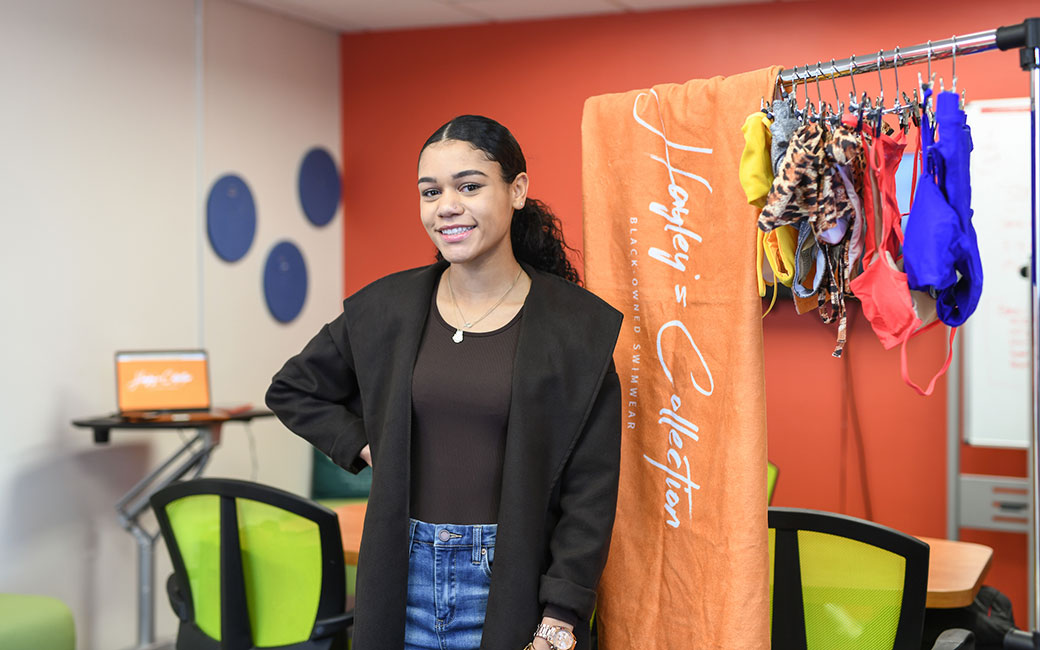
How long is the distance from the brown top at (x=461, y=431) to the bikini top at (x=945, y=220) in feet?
2.40

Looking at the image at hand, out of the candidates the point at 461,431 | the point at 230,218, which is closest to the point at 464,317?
the point at 461,431

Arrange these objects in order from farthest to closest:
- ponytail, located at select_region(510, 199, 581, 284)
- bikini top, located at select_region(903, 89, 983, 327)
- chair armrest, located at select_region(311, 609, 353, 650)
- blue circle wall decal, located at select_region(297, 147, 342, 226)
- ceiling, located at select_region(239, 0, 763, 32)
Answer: blue circle wall decal, located at select_region(297, 147, 342, 226), ceiling, located at select_region(239, 0, 763, 32), chair armrest, located at select_region(311, 609, 353, 650), ponytail, located at select_region(510, 199, 581, 284), bikini top, located at select_region(903, 89, 983, 327)

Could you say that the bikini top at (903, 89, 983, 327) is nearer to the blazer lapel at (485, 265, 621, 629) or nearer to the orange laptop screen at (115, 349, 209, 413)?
the blazer lapel at (485, 265, 621, 629)

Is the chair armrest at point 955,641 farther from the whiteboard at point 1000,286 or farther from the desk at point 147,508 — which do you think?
the desk at point 147,508

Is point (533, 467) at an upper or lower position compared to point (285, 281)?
lower

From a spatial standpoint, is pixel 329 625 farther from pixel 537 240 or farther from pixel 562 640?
pixel 537 240

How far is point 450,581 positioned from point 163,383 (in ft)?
7.61

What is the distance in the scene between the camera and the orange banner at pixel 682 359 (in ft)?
5.80

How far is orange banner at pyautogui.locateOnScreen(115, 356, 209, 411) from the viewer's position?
3.68m

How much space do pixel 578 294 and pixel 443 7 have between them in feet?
9.90

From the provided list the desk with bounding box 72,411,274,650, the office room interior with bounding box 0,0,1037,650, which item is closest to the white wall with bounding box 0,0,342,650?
the office room interior with bounding box 0,0,1037,650

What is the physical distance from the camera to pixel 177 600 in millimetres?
2541

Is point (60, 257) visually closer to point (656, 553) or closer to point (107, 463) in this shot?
point (107, 463)

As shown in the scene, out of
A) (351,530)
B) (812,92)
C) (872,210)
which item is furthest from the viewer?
(812,92)
